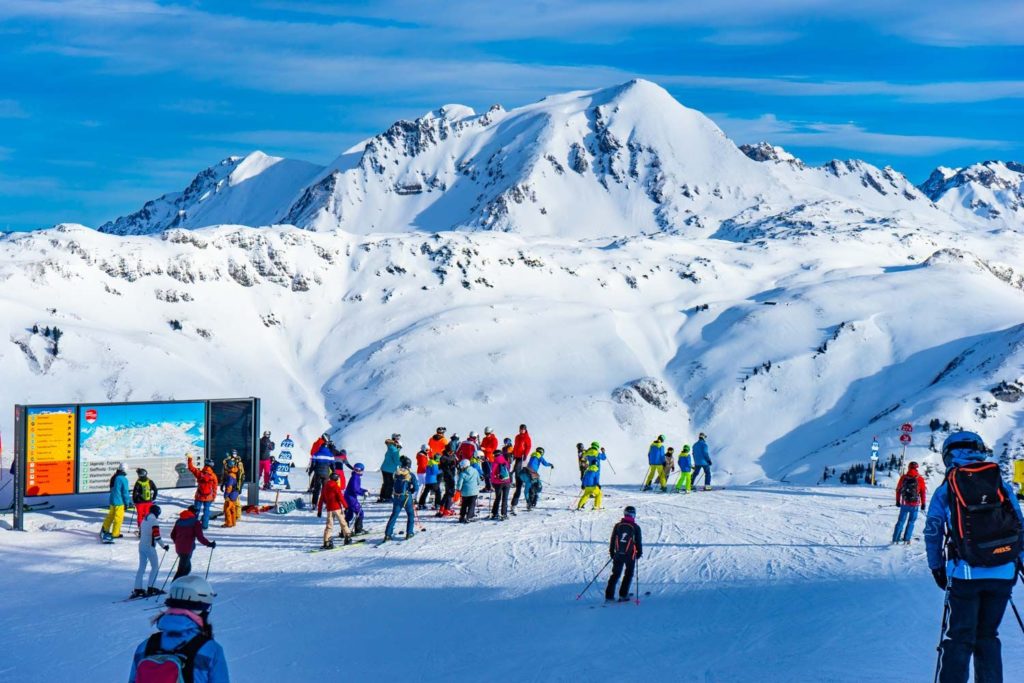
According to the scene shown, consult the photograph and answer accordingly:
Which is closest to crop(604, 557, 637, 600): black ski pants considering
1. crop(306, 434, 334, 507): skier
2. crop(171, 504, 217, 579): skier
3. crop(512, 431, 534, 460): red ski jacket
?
crop(171, 504, 217, 579): skier

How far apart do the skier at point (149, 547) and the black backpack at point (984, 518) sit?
1305cm

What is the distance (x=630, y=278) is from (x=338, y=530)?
268 ft

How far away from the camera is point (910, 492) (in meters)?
18.1

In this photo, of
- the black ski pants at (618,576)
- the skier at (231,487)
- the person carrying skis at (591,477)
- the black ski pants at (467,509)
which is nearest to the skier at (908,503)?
the black ski pants at (618,576)

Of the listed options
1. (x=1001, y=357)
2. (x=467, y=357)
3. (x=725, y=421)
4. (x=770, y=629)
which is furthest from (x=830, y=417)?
(x=770, y=629)

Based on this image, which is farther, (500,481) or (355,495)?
(500,481)

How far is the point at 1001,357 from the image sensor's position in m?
57.0

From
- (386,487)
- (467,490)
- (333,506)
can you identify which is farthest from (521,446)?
(333,506)

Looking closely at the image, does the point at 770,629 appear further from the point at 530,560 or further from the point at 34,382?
the point at 34,382

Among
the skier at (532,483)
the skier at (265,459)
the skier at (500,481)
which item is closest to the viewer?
the skier at (500,481)

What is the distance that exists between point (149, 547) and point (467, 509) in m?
8.26

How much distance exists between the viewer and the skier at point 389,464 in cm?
2347

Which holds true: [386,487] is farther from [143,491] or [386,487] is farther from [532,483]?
[143,491]

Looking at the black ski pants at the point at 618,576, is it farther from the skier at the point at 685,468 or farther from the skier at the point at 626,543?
the skier at the point at 685,468
